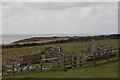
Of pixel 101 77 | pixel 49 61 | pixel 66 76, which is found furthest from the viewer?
pixel 49 61

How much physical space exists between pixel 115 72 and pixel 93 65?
704 cm

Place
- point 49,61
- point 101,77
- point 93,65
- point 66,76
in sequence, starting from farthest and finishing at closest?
point 49,61, point 93,65, point 66,76, point 101,77

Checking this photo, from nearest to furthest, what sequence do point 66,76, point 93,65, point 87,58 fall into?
point 66,76 < point 93,65 < point 87,58

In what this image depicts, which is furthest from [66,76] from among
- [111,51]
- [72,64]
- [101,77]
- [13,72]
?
[111,51]

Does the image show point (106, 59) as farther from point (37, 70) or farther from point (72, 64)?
point (37, 70)

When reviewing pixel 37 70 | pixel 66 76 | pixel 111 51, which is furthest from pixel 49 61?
pixel 66 76

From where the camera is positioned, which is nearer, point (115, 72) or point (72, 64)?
point (115, 72)

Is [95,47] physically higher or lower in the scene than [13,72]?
higher

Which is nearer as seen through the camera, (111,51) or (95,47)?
(111,51)

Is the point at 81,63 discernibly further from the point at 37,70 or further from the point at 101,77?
the point at 101,77

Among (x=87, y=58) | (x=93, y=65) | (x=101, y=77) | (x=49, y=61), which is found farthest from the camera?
(x=49, y=61)

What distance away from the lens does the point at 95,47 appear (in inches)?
1874

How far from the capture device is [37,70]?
1564 inches

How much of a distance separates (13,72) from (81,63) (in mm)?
8583
